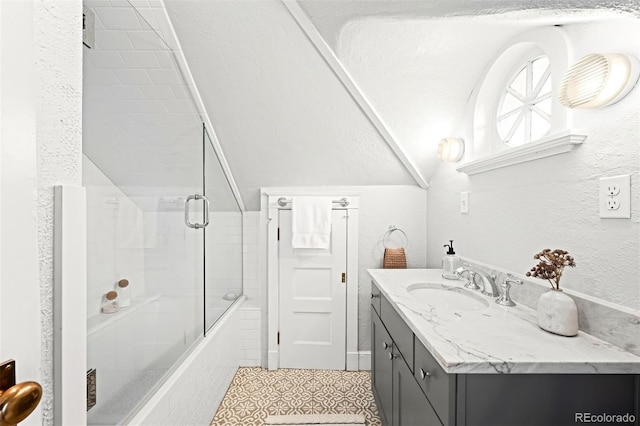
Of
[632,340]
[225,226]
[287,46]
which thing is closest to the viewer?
[632,340]

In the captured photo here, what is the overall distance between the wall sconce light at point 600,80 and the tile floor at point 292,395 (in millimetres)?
2010

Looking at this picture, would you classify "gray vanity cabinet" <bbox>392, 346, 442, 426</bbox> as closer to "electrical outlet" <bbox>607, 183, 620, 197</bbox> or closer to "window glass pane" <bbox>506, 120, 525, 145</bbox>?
"electrical outlet" <bbox>607, 183, 620, 197</bbox>

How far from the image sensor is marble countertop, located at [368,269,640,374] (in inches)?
35.9

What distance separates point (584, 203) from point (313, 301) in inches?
79.1

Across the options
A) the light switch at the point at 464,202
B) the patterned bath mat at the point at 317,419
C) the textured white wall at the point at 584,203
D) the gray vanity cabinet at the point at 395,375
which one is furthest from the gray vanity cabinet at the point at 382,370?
the light switch at the point at 464,202

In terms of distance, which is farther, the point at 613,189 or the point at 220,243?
the point at 220,243

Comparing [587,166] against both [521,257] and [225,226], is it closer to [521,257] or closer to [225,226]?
[521,257]

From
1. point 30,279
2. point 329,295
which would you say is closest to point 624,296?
point 30,279

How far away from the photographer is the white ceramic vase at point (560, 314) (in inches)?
43.4

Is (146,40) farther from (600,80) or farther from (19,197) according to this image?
(600,80)

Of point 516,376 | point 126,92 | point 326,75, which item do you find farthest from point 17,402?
point 326,75

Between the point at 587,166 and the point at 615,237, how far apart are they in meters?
0.27

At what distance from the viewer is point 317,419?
80.2 inches

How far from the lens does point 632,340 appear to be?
980mm
